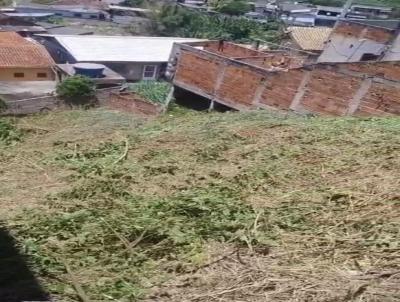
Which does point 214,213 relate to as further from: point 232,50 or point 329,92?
point 232,50

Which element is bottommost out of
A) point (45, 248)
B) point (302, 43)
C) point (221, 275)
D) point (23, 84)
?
point (23, 84)

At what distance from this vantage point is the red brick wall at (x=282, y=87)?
10547mm

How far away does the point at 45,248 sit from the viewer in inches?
133

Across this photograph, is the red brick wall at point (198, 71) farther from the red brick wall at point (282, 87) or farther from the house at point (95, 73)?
the house at point (95, 73)

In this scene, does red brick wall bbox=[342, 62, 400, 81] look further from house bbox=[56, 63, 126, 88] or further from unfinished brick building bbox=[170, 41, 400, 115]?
house bbox=[56, 63, 126, 88]

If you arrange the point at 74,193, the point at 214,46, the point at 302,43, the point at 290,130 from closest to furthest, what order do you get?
the point at 74,193, the point at 290,130, the point at 214,46, the point at 302,43

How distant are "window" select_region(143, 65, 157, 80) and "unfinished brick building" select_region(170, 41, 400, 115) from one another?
26.1 feet

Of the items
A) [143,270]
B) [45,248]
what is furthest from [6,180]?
[143,270]

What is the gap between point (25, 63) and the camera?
65.2 feet

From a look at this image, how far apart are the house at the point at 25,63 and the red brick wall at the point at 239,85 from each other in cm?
1022

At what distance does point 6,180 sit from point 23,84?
1595cm

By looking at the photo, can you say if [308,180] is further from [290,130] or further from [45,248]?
[45,248]

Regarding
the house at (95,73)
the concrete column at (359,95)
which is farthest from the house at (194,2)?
the concrete column at (359,95)

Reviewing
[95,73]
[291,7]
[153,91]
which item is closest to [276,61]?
[153,91]
